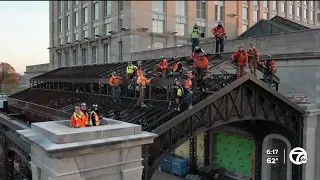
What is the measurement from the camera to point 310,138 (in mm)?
21703

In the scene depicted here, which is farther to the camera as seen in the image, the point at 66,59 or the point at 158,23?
the point at 66,59

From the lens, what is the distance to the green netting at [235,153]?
2619cm

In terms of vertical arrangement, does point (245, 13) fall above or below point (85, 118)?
above

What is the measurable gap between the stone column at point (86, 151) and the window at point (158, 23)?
3775cm

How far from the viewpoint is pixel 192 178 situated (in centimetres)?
2834

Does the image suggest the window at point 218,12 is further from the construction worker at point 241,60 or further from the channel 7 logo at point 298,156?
the construction worker at point 241,60

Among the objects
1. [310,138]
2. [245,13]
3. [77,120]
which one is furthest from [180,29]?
[77,120]

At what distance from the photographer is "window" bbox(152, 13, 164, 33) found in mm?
48000

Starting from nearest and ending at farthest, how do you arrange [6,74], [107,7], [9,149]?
[9,149], [6,74], [107,7]

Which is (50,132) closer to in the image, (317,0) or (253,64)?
(253,64)

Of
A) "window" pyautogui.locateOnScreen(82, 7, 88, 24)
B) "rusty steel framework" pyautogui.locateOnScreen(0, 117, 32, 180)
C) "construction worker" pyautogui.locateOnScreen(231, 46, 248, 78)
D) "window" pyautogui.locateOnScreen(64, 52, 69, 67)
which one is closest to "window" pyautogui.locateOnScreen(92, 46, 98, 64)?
"window" pyautogui.locateOnScreen(82, 7, 88, 24)

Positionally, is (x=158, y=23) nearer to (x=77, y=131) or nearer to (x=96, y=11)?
(x=96, y=11)

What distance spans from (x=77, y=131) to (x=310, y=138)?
16954mm

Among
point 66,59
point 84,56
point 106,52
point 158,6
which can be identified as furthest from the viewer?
point 66,59
